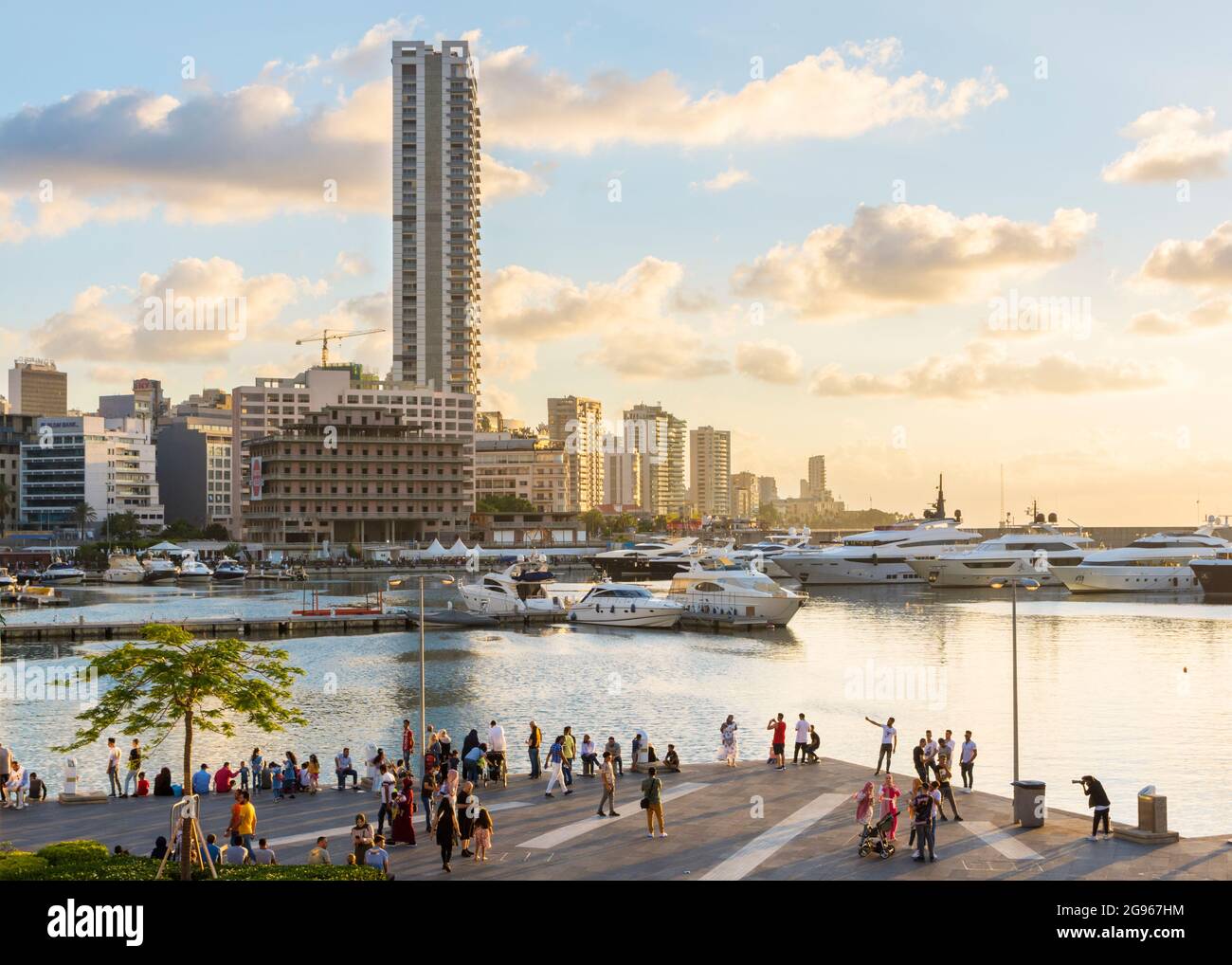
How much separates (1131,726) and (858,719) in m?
12.0

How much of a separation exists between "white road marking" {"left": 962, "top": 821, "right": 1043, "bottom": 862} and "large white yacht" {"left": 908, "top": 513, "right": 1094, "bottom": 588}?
371 ft

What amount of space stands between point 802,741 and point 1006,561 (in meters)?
111

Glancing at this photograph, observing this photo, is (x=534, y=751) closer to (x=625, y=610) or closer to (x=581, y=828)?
(x=581, y=828)

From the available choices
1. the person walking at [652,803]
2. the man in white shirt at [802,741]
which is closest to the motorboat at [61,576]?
the man in white shirt at [802,741]

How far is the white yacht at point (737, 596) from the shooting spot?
9531 cm

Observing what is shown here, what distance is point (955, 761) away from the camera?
41031 mm

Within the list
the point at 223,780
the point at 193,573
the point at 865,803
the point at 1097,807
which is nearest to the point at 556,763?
the point at 865,803

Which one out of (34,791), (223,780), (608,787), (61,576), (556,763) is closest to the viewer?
(608,787)

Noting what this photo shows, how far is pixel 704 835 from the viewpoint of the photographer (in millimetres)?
28047

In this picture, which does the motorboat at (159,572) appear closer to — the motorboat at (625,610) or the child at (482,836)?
the motorboat at (625,610)
